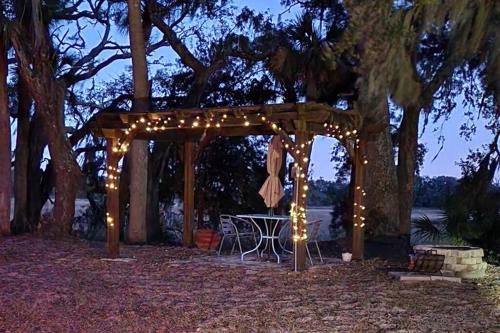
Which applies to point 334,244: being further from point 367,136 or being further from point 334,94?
point 367,136

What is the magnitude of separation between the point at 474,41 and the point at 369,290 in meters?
3.20

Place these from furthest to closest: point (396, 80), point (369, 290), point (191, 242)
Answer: point (191, 242) → point (369, 290) → point (396, 80)

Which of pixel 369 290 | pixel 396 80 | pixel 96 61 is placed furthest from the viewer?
pixel 96 61

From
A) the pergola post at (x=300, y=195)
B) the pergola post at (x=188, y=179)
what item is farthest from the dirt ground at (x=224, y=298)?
the pergola post at (x=188, y=179)

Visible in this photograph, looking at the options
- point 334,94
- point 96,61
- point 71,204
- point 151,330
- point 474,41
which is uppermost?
point 96,61

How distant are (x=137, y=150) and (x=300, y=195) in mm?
4574

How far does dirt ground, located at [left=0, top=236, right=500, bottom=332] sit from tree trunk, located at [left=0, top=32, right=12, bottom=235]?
320 cm

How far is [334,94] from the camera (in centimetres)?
1170

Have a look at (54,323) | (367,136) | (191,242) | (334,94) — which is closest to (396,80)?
(54,323)

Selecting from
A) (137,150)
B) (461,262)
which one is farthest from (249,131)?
(461,262)

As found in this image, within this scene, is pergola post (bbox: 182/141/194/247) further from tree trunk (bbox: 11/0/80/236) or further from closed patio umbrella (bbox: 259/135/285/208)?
tree trunk (bbox: 11/0/80/236)

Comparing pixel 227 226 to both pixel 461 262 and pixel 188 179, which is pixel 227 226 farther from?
pixel 461 262

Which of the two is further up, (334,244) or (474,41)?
(474,41)

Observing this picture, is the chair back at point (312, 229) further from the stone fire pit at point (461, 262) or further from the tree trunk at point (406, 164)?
the tree trunk at point (406, 164)
